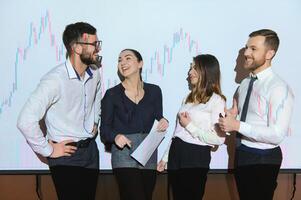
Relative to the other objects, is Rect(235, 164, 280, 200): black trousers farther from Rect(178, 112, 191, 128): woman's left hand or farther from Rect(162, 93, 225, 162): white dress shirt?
Rect(178, 112, 191, 128): woman's left hand

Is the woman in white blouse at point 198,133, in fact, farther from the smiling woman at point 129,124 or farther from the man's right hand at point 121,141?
the man's right hand at point 121,141

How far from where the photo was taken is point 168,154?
2.61 metres

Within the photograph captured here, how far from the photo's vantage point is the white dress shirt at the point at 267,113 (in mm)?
2199

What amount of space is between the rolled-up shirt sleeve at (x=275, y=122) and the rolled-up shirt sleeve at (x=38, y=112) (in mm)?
1140

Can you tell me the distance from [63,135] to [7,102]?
2.37ft

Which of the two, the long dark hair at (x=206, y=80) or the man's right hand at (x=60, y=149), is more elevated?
the long dark hair at (x=206, y=80)

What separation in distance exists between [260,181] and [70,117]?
4.01 ft

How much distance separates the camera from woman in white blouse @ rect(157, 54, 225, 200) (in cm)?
245

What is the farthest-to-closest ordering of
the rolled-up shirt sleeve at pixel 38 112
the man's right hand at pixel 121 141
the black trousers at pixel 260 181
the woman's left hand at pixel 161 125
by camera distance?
the woman's left hand at pixel 161 125
the man's right hand at pixel 121 141
the black trousers at pixel 260 181
the rolled-up shirt sleeve at pixel 38 112

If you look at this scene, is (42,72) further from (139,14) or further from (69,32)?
(139,14)

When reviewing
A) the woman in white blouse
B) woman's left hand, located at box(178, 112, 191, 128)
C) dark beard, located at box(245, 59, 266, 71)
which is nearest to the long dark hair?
the woman in white blouse

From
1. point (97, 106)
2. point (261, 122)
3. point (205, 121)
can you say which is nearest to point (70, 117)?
point (97, 106)

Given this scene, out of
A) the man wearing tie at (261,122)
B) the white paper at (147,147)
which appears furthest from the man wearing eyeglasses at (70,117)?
the man wearing tie at (261,122)

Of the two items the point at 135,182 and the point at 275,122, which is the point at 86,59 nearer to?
the point at 135,182
